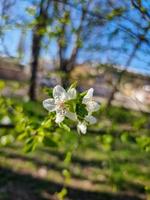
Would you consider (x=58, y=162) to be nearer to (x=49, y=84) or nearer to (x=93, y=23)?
(x=49, y=84)

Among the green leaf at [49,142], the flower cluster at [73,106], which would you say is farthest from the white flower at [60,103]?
the green leaf at [49,142]

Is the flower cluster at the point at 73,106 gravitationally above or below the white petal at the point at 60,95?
below

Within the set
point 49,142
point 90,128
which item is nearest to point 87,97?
point 49,142

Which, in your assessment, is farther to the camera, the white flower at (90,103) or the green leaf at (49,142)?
the green leaf at (49,142)

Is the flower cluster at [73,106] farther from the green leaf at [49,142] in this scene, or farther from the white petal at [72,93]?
the green leaf at [49,142]

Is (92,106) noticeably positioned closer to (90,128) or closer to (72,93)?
(72,93)

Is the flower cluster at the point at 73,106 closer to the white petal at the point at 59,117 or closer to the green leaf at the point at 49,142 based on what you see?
the white petal at the point at 59,117

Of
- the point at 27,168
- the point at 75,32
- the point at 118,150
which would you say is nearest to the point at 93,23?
the point at 75,32

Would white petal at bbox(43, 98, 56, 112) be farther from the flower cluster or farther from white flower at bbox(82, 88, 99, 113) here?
white flower at bbox(82, 88, 99, 113)
